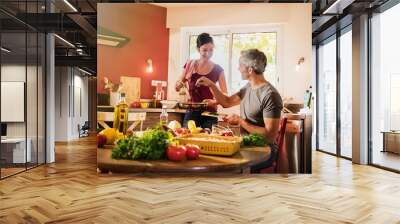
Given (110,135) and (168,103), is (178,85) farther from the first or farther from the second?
(110,135)

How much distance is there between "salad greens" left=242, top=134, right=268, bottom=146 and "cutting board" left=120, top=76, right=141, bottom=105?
164 cm

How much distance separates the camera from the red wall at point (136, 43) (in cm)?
522

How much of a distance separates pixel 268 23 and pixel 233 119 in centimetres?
148

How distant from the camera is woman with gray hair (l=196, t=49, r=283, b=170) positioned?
206 inches

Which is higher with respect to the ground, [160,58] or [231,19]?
[231,19]

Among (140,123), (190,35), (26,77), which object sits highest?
(190,35)

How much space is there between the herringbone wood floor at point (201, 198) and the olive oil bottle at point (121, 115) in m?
0.83

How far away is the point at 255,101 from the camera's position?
521 centimetres

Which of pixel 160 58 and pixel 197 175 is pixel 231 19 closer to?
pixel 160 58

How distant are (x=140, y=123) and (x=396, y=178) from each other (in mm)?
3936

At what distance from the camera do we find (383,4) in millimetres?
6246

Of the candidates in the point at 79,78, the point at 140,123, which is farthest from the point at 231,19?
the point at 79,78

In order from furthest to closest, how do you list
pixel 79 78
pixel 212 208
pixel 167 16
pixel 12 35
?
pixel 79 78
pixel 12 35
pixel 167 16
pixel 212 208

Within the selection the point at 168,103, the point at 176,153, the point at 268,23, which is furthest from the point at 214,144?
the point at 268,23
